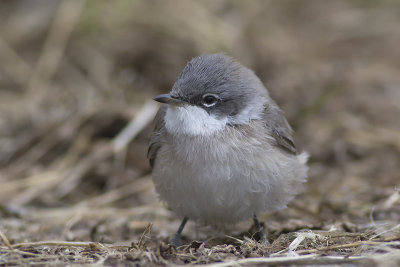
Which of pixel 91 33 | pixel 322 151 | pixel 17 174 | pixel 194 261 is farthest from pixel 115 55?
pixel 194 261

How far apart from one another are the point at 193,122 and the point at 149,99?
3323mm

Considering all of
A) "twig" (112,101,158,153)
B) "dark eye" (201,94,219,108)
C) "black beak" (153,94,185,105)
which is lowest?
"black beak" (153,94,185,105)

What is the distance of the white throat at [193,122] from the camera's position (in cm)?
469

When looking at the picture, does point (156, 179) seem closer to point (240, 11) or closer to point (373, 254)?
point (373, 254)

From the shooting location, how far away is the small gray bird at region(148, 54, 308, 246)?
15.0 feet

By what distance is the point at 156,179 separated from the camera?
198 inches

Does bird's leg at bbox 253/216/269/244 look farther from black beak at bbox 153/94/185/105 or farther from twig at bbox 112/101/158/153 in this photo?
twig at bbox 112/101/158/153

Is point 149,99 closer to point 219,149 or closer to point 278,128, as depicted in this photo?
point 278,128

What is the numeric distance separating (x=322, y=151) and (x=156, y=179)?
3.19 metres

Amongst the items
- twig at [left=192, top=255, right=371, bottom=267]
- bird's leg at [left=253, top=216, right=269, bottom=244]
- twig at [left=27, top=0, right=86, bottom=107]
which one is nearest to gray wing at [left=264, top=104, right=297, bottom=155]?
bird's leg at [left=253, top=216, right=269, bottom=244]

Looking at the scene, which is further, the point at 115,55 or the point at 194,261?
the point at 115,55

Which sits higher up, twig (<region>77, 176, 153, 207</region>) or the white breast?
twig (<region>77, 176, 153, 207</region>)

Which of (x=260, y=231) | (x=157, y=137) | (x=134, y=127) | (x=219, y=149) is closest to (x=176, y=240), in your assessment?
(x=260, y=231)

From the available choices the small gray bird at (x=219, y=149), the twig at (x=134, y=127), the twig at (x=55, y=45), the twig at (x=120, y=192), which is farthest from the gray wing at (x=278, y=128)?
the twig at (x=55, y=45)
